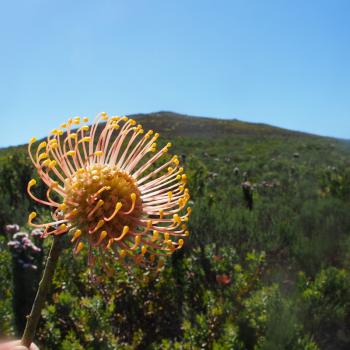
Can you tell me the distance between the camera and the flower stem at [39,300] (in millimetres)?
1039

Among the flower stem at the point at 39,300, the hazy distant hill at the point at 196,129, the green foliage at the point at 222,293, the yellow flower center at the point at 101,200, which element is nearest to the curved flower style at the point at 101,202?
the yellow flower center at the point at 101,200

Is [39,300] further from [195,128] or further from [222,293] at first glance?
[195,128]

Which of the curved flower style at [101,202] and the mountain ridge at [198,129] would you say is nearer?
the curved flower style at [101,202]

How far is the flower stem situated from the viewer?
104cm

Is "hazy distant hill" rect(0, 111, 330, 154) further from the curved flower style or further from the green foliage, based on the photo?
the curved flower style

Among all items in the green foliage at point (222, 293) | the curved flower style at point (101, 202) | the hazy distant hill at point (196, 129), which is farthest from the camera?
the hazy distant hill at point (196, 129)

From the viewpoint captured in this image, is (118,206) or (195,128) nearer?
(118,206)

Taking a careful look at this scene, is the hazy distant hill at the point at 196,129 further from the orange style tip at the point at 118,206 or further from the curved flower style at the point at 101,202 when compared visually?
the orange style tip at the point at 118,206

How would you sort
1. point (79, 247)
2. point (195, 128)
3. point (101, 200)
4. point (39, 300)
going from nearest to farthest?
point (39, 300) → point (79, 247) → point (101, 200) → point (195, 128)

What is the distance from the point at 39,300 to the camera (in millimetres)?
1061

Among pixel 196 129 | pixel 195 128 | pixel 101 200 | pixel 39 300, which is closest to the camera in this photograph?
pixel 39 300

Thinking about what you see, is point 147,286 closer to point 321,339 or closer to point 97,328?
point 97,328

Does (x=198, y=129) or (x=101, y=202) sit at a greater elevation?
Result: (x=198, y=129)

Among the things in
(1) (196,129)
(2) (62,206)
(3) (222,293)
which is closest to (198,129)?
(1) (196,129)
